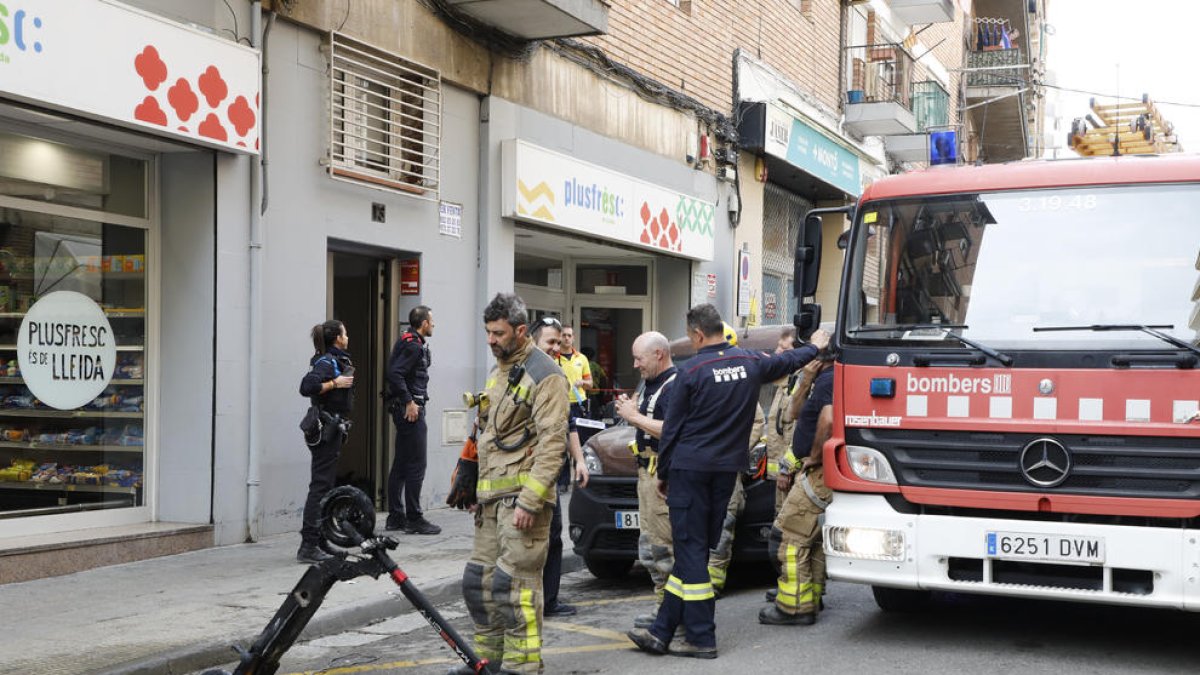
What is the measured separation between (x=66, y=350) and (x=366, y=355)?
3578 millimetres

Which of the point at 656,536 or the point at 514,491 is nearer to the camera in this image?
the point at 514,491

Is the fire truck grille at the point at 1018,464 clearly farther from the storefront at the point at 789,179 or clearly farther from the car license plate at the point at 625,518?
the storefront at the point at 789,179

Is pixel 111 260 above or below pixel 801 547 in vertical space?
above

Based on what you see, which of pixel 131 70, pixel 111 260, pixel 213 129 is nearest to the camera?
pixel 131 70

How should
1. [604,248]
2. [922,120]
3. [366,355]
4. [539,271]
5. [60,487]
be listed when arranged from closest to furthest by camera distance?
[60,487] < [366,355] < [604,248] < [539,271] < [922,120]

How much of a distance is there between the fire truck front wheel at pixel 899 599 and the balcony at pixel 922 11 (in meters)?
19.8

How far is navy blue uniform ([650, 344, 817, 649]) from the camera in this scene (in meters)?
6.72

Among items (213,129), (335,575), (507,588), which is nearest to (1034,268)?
(507,588)

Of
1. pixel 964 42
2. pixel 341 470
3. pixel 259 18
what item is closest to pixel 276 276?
pixel 259 18

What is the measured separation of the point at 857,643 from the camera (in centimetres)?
697

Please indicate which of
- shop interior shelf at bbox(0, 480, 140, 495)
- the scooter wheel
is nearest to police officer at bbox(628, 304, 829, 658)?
the scooter wheel

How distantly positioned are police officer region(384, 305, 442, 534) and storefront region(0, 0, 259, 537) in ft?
5.13

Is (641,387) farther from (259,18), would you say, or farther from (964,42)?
(964,42)

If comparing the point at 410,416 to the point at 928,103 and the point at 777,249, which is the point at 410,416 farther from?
the point at 928,103
